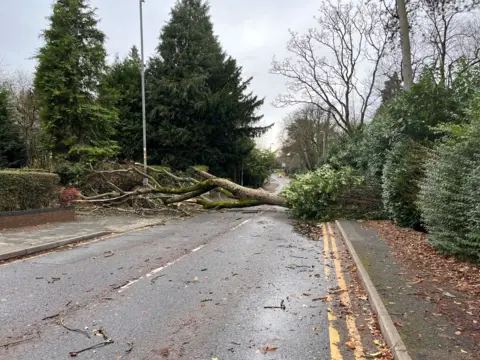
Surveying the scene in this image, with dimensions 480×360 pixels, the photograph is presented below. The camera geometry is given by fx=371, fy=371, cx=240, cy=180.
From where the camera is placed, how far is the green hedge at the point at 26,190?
11741 millimetres

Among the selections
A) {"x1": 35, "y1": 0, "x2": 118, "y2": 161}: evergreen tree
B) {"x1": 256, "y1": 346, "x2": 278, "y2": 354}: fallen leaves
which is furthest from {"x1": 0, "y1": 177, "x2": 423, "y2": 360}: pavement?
{"x1": 35, "y1": 0, "x2": 118, "y2": 161}: evergreen tree

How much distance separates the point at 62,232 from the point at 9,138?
77.7ft

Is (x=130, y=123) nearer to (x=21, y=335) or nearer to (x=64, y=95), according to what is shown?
(x=64, y=95)

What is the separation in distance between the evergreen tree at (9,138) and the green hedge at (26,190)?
1854 centimetres

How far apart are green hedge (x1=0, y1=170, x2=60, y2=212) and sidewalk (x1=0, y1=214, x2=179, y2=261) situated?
111 cm

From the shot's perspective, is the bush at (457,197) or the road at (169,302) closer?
the road at (169,302)

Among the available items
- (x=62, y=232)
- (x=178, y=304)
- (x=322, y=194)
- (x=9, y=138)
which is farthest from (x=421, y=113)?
(x=9, y=138)

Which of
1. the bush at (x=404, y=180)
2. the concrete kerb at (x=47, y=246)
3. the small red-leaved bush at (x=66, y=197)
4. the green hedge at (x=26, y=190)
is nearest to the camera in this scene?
the concrete kerb at (x=47, y=246)

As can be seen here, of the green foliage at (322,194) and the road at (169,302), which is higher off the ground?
the green foliage at (322,194)

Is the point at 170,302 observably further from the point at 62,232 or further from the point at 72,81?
the point at 72,81

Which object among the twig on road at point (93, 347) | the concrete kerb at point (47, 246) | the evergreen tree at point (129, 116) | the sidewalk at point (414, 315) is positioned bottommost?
the twig on road at point (93, 347)

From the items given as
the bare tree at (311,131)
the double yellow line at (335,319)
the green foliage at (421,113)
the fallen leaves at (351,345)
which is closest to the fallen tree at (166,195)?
the green foliage at (421,113)

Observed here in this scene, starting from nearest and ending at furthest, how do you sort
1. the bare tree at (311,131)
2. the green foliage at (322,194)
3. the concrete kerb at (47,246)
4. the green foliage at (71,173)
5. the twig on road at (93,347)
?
the twig on road at (93,347)
the concrete kerb at (47,246)
the green foliage at (322,194)
the green foliage at (71,173)
the bare tree at (311,131)

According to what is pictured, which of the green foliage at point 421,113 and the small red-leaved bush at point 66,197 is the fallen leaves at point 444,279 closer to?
the green foliage at point 421,113
